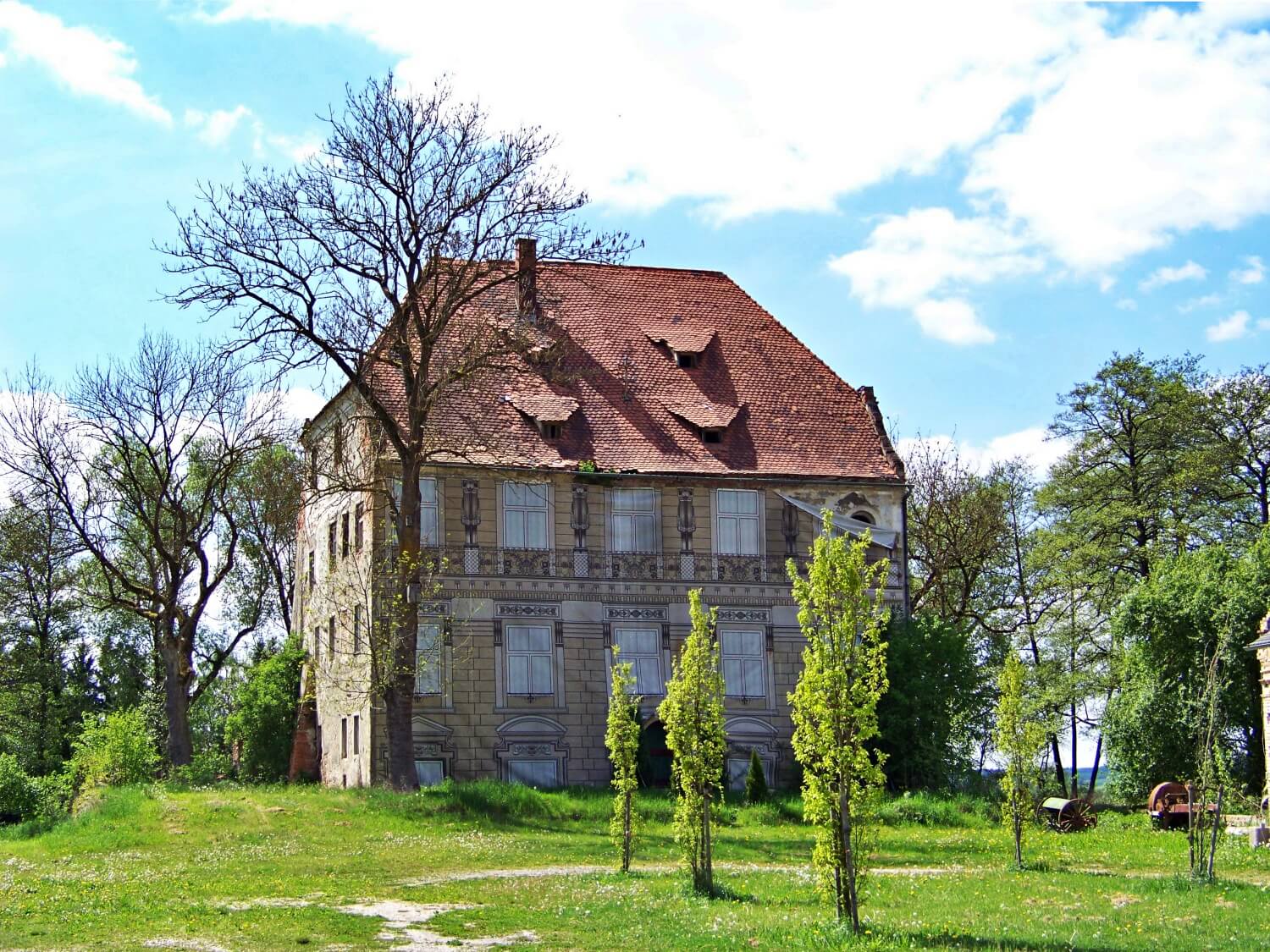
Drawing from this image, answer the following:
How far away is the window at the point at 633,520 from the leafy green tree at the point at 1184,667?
11543mm

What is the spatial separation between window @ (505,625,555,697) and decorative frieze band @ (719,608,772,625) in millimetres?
4497

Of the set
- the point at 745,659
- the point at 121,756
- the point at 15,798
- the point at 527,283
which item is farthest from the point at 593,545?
the point at 15,798

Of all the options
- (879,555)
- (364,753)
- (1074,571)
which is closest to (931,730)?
(879,555)

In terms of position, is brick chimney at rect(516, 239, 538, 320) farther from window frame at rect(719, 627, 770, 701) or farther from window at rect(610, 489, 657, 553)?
window frame at rect(719, 627, 770, 701)

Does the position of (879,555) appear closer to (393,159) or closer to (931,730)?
(931,730)

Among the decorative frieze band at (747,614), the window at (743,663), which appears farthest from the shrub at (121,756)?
the decorative frieze band at (747,614)

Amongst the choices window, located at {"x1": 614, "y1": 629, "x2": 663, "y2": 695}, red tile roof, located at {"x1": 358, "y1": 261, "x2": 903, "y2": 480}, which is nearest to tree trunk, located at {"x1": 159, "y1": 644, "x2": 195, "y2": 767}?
red tile roof, located at {"x1": 358, "y1": 261, "x2": 903, "y2": 480}

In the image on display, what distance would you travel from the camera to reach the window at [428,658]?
119ft

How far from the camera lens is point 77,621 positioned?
55.0 m

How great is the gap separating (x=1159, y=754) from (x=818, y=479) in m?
10.5

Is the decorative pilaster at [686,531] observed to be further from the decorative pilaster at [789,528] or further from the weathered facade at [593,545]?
the decorative pilaster at [789,528]

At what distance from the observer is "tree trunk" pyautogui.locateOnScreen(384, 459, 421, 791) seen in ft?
106

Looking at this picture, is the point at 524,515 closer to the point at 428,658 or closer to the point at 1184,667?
the point at 428,658

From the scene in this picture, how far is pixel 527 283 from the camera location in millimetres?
40469
